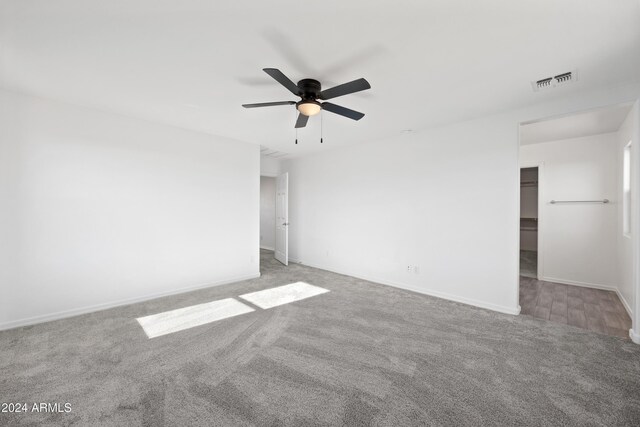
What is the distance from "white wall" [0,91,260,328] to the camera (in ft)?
9.82

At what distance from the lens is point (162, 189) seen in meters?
4.04

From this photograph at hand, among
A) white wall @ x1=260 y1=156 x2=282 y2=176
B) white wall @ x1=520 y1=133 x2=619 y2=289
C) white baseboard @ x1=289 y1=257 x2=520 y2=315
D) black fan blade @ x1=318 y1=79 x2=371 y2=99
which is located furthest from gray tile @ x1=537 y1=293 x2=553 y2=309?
white wall @ x1=260 y1=156 x2=282 y2=176

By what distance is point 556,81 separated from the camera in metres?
2.64

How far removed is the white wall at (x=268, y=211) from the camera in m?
8.36

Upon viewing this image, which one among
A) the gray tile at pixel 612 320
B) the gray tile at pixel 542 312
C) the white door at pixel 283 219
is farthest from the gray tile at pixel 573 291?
the white door at pixel 283 219

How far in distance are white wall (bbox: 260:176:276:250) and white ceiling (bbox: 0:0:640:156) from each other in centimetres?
513

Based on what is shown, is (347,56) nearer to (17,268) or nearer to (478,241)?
(478,241)

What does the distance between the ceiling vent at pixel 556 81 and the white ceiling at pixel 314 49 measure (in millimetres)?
68

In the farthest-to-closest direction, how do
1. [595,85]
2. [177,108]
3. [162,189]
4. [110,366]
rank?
[162,189] < [177,108] < [595,85] < [110,366]

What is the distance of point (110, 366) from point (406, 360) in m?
2.56

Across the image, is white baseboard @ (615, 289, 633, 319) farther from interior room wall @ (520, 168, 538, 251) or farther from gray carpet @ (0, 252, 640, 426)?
interior room wall @ (520, 168, 538, 251)

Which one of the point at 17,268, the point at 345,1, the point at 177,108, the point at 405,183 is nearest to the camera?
the point at 345,1

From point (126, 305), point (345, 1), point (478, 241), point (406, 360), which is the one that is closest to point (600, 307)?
point (478, 241)

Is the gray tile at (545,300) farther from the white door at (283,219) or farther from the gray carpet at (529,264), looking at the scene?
the white door at (283,219)
